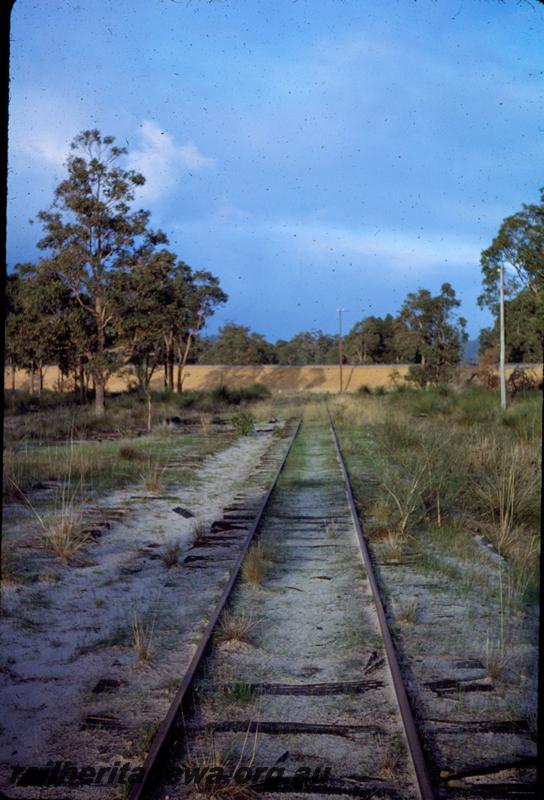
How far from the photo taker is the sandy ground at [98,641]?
3705 millimetres

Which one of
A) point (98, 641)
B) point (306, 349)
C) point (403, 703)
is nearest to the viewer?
point (403, 703)

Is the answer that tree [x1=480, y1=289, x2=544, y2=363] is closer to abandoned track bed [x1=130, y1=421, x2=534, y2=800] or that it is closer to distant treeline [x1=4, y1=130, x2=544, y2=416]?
distant treeline [x1=4, y1=130, x2=544, y2=416]

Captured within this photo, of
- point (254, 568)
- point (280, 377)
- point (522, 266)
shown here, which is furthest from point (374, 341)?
point (254, 568)

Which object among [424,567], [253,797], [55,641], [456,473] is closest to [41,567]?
[55,641]

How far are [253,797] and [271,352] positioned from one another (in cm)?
10628

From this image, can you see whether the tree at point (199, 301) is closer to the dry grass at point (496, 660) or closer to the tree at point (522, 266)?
the tree at point (522, 266)

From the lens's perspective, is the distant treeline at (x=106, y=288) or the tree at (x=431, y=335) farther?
the tree at (x=431, y=335)

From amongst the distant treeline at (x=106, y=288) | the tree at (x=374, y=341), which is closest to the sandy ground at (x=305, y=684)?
the distant treeline at (x=106, y=288)

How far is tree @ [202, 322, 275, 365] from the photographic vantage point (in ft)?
326

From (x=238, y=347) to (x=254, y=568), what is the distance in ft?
307

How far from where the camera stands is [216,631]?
17.0ft

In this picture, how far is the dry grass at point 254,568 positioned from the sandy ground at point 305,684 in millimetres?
78

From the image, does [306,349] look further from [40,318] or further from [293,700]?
[293,700]

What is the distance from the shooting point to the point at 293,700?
13.5 ft
